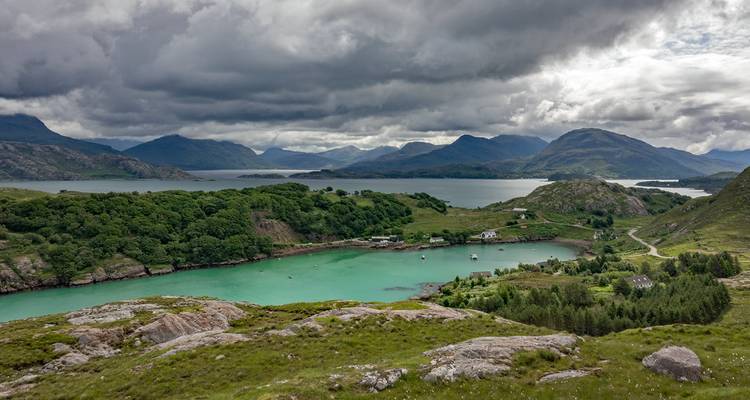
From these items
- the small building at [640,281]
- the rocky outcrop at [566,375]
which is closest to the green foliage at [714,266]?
the small building at [640,281]

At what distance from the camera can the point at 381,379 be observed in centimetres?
2825

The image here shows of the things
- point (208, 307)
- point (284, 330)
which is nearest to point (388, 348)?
point (284, 330)

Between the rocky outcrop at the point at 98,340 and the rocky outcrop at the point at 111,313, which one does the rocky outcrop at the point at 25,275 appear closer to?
the rocky outcrop at the point at 111,313

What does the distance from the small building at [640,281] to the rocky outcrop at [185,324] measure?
3779 inches

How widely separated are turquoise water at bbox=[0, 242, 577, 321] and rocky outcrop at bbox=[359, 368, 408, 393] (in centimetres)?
10252

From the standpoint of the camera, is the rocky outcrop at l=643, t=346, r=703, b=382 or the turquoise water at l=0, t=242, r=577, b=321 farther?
the turquoise water at l=0, t=242, r=577, b=321

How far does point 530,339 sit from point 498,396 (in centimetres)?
1120

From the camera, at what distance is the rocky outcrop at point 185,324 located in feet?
162

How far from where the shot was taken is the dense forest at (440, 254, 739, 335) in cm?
7281

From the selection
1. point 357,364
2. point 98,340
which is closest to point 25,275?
point 98,340

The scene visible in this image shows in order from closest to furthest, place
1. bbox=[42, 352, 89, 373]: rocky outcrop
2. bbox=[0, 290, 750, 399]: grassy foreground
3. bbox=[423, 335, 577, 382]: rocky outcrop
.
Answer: bbox=[0, 290, 750, 399]: grassy foreground
bbox=[423, 335, 577, 382]: rocky outcrop
bbox=[42, 352, 89, 373]: rocky outcrop

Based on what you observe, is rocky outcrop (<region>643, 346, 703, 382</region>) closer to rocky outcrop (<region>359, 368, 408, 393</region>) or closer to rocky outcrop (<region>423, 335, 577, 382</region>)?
rocky outcrop (<region>423, 335, 577, 382</region>)

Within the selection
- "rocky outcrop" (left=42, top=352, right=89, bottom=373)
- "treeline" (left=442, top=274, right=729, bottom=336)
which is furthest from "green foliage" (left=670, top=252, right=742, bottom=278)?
"rocky outcrop" (left=42, top=352, right=89, bottom=373)

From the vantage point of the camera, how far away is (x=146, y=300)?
217 feet
